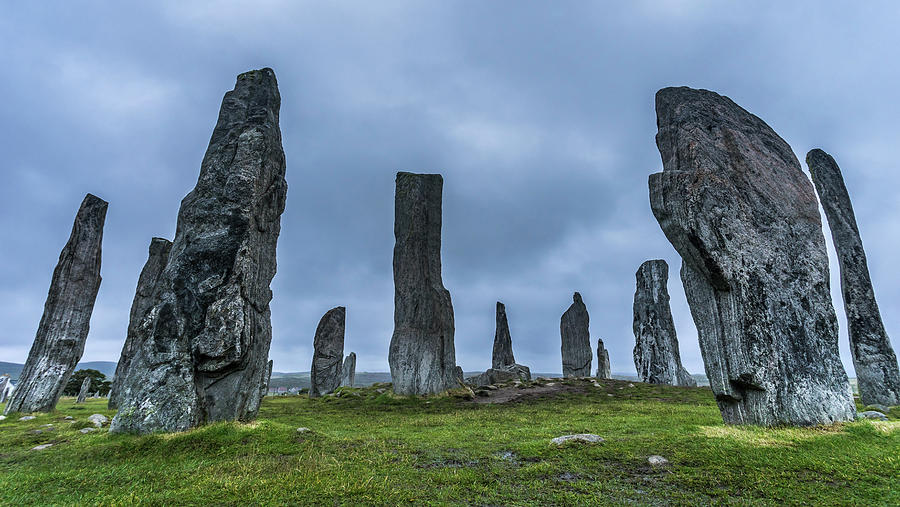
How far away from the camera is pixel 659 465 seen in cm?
471

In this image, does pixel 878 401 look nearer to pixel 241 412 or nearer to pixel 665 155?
pixel 665 155

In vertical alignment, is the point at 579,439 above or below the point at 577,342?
below

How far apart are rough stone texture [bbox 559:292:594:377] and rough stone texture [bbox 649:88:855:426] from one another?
62.0ft

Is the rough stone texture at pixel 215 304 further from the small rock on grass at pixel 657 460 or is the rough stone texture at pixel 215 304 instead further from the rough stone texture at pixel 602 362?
the rough stone texture at pixel 602 362

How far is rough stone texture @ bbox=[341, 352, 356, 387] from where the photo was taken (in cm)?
3052

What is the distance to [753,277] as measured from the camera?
6.65 metres

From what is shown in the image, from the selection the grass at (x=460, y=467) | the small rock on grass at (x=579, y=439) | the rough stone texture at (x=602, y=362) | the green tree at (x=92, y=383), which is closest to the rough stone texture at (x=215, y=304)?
the grass at (x=460, y=467)

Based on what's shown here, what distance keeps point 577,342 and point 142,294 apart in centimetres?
2134

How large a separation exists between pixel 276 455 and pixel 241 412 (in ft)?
9.05

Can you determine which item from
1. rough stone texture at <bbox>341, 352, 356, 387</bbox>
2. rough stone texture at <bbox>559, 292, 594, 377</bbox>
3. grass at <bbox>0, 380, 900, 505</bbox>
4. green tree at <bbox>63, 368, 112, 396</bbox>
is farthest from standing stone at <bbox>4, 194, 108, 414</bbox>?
rough stone texture at <bbox>559, 292, 594, 377</bbox>

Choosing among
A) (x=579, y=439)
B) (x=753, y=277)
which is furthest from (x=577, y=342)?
(x=579, y=439)

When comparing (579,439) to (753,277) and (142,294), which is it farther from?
(142,294)

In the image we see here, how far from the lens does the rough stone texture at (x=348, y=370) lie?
3052cm

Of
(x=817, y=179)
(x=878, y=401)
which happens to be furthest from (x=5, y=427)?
(x=817, y=179)
